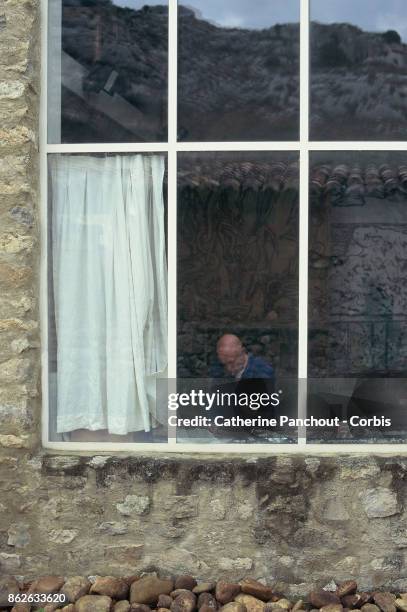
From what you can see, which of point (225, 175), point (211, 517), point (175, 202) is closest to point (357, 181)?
point (225, 175)

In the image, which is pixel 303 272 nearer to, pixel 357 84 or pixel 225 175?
pixel 225 175

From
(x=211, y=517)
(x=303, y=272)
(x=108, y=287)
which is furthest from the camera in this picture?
(x=108, y=287)

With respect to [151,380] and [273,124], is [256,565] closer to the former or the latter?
[151,380]

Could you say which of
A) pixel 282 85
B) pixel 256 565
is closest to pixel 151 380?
pixel 256 565

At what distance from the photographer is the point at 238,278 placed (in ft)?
16.4

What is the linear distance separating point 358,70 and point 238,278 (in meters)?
1.51

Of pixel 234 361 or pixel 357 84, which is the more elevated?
pixel 357 84

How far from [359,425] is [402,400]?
32 centimetres

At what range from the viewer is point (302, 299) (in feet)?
16.1

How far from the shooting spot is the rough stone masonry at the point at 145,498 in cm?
469

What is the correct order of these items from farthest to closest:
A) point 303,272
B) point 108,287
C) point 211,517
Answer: point 108,287 < point 303,272 < point 211,517

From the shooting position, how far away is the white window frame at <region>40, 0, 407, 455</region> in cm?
491

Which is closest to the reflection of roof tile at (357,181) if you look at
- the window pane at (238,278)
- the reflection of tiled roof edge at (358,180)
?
the reflection of tiled roof edge at (358,180)

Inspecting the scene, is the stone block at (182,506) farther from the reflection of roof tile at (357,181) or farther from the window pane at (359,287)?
the reflection of roof tile at (357,181)
